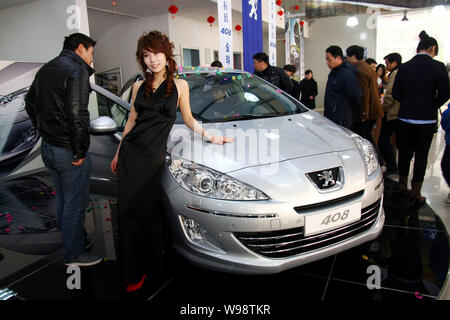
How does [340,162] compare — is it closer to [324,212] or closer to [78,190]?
[324,212]

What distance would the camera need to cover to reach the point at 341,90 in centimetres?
368

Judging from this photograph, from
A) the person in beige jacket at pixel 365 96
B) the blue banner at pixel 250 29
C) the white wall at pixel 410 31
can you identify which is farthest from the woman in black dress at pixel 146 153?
the white wall at pixel 410 31

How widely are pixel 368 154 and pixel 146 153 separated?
1350 mm

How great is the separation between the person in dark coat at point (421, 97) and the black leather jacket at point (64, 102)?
2.77m

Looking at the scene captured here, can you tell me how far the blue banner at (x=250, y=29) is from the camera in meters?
5.45

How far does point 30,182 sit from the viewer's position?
4.38 m

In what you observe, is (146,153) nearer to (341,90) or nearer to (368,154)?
(368,154)

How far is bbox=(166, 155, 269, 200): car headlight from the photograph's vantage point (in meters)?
1.68

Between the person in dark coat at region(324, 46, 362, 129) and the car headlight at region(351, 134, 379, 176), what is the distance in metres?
1.55

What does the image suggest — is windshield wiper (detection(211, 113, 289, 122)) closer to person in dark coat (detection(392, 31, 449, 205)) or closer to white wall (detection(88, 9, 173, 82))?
person in dark coat (detection(392, 31, 449, 205))

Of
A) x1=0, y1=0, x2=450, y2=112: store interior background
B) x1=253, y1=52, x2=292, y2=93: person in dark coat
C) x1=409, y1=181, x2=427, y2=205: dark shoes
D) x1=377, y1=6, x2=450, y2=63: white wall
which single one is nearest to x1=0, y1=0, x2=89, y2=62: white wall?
x1=0, y1=0, x2=450, y2=112: store interior background
